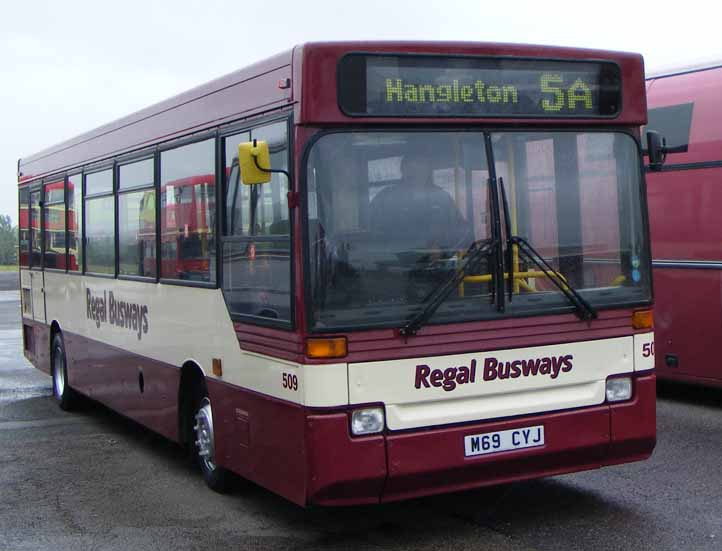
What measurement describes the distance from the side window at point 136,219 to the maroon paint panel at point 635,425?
152 inches

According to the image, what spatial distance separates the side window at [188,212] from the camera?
25.9 feet

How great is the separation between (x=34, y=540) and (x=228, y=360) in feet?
5.14

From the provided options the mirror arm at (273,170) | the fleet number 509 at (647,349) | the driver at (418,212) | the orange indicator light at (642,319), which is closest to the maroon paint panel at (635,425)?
the fleet number 509 at (647,349)

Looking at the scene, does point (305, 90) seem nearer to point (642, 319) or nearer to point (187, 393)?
point (642, 319)

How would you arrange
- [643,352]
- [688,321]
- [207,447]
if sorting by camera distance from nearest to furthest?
[643,352]
[207,447]
[688,321]

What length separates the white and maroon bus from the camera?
6.36 metres

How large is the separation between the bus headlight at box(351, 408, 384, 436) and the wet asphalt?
74 centimetres

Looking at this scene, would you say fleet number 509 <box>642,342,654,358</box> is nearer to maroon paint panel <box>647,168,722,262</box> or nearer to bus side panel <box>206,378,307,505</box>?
bus side panel <box>206,378,307,505</box>

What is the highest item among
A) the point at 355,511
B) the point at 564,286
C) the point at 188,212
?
the point at 188,212

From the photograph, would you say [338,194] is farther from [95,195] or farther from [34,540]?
[95,195]

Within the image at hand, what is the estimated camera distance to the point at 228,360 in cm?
752

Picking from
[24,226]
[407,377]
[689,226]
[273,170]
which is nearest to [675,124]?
[689,226]

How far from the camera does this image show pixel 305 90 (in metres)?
6.37

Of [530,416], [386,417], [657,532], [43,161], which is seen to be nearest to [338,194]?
[386,417]
